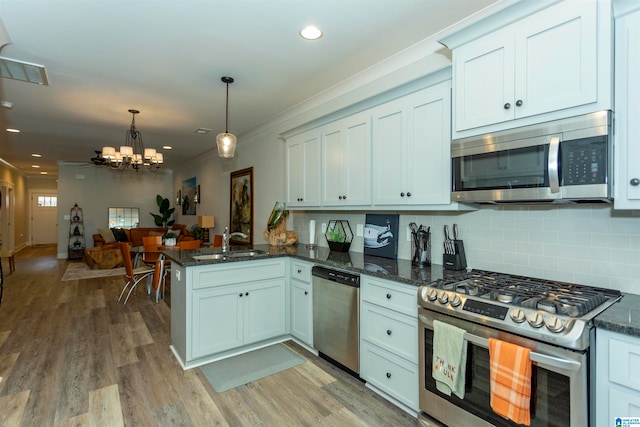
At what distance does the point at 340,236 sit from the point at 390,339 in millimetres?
1405

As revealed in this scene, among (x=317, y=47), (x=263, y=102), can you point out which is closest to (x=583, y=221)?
(x=317, y=47)

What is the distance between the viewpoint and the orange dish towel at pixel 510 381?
4.79ft

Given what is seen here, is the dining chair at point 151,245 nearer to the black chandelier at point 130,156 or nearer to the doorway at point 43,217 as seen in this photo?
the black chandelier at point 130,156

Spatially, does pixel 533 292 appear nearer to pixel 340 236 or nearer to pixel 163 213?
pixel 340 236

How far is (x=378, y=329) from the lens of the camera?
7.76 ft

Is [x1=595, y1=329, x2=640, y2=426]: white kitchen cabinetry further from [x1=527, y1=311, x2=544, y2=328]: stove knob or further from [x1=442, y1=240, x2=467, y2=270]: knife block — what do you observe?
[x1=442, y1=240, x2=467, y2=270]: knife block

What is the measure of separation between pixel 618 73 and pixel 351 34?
1680 mm

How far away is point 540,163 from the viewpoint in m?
1.72

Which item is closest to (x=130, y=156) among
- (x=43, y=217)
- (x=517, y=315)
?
(x=517, y=315)

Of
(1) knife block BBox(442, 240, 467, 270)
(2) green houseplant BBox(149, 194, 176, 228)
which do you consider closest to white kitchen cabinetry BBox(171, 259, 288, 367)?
(1) knife block BBox(442, 240, 467, 270)

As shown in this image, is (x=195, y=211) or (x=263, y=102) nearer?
(x=263, y=102)

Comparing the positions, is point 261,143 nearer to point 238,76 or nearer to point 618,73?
point 238,76

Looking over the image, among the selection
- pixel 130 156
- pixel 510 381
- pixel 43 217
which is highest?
pixel 130 156

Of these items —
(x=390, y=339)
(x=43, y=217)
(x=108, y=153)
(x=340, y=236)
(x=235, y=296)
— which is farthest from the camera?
(x=43, y=217)
